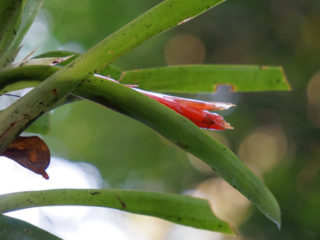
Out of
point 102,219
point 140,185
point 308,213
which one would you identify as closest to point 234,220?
point 308,213

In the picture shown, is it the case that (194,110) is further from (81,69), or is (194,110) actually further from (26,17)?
(26,17)

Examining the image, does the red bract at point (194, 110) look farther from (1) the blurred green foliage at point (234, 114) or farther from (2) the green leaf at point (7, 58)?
(1) the blurred green foliage at point (234, 114)

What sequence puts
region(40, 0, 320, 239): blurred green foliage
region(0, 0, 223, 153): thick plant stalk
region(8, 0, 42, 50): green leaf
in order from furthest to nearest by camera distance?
region(40, 0, 320, 239): blurred green foliage, region(8, 0, 42, 50): green leaf, region(0, 0, 223, 153): thick plant stalk

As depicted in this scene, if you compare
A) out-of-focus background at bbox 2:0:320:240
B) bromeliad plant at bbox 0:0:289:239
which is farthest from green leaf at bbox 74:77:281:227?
out-of-focus background at bbox 2:0:320:240

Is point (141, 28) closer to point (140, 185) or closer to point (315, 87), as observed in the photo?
point (315, 87)

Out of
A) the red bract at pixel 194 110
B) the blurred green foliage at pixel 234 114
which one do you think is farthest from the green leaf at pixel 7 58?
the blurred green foliage at pixel 234 114

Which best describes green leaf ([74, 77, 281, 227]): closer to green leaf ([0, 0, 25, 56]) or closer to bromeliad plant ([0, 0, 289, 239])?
bromeliad plant ([0, 0, 289, 239])
